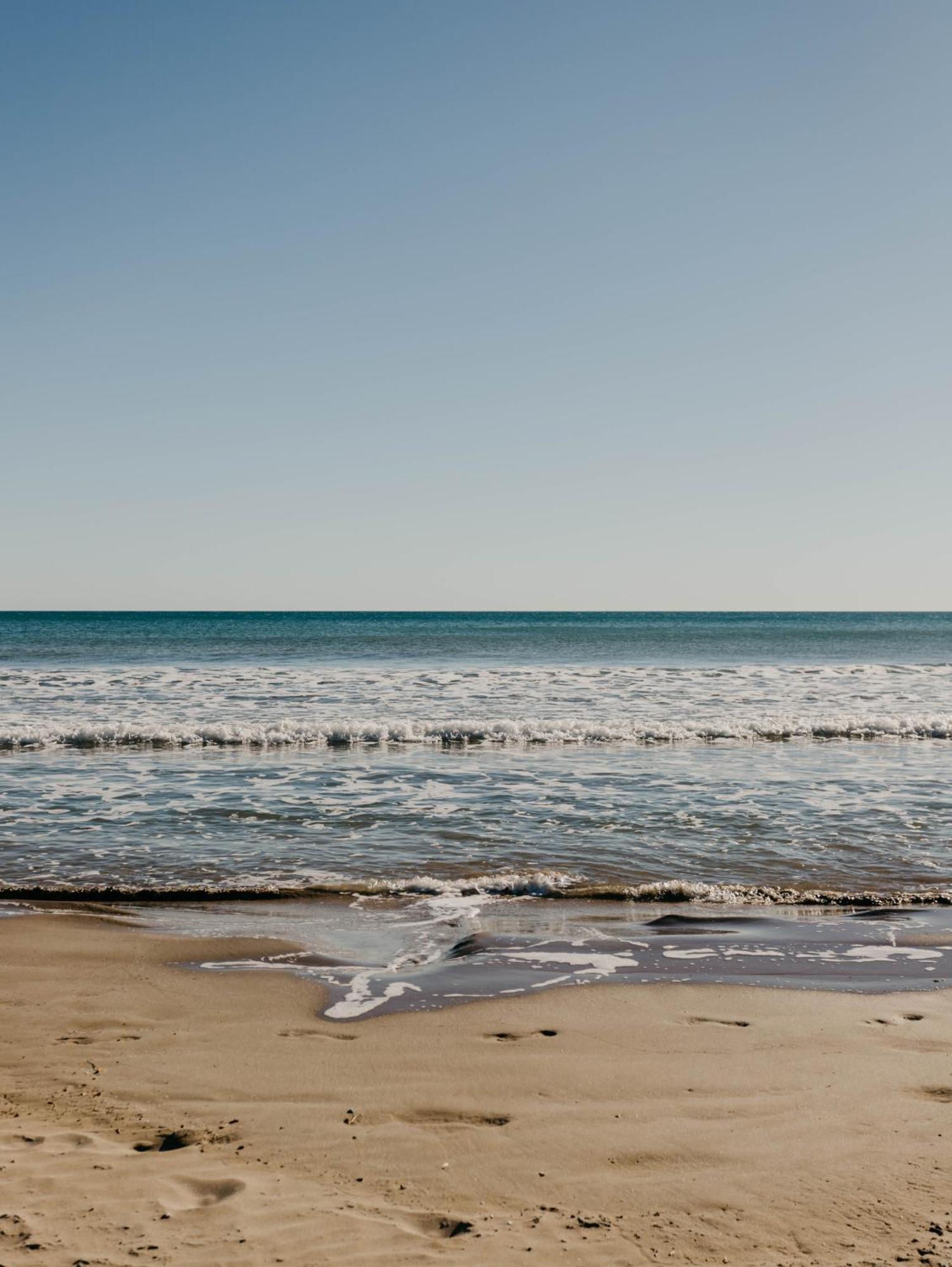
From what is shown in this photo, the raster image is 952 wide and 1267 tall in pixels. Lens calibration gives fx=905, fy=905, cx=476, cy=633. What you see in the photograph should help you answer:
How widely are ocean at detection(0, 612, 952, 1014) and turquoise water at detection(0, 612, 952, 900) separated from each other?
5 centimetres

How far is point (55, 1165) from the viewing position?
12.5ft

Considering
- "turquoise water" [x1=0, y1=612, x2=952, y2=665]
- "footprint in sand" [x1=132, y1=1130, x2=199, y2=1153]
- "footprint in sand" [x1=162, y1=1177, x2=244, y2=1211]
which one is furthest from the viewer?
"turquoise water" [x1=0, y1=612, x2=952, y2=665]

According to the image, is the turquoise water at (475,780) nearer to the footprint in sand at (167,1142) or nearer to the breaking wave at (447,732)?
the breaking wave at (447,732)

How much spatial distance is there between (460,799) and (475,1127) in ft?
27.2

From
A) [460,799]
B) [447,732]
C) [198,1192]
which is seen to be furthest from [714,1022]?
[447,732]

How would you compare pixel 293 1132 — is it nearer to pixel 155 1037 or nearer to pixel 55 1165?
pixel 55 1165

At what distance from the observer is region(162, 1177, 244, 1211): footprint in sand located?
3.56 metres

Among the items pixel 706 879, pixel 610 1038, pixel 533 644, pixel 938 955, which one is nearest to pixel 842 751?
pixel 706 879

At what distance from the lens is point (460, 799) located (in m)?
12.5

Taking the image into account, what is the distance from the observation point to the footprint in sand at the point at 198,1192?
3564 mm

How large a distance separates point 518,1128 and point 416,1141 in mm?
480

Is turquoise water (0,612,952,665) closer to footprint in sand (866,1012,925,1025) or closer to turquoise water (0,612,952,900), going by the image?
turquoise water (0,612,952,900)

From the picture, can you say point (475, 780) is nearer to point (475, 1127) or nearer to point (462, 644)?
point (475, 1127)

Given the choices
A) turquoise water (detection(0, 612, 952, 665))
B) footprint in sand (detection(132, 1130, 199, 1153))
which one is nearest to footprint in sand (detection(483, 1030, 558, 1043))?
footprint in sand (detection(132, 1130, 199, 1153))
